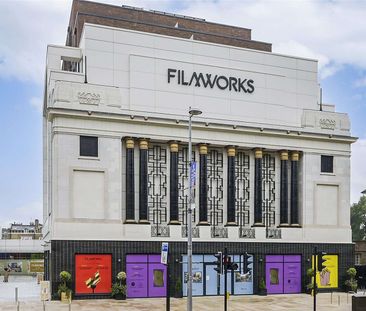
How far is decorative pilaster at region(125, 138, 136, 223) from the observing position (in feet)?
137

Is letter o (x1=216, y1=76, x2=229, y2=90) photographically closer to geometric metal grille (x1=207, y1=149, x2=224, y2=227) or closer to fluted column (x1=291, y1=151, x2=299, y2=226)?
geometric metal grille (x1=207, y1=149, x2=224, y2=227)

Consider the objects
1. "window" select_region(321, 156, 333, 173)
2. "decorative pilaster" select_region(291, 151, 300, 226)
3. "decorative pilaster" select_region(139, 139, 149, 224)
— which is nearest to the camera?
"decorative pilaster" select_region(139, 139, 149, 224)

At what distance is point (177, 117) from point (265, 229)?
11.6m

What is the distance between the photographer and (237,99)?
4625 cm

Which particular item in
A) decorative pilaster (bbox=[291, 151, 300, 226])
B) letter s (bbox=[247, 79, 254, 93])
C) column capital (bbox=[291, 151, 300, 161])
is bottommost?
decorative pilaster (bbox=[291, 151, 300, 226])

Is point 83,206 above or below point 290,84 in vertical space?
below

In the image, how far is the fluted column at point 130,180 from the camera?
4166 cm

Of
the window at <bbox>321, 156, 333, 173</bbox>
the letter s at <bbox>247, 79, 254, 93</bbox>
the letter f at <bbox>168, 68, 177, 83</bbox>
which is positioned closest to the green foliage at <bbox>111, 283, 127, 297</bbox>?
the letter f at <bbox>168, 68, 177, 83</bbox>

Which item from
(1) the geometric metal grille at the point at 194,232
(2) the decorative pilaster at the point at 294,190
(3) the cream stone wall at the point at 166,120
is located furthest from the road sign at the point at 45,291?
(2) the decorative pilaster at the point at 294,190

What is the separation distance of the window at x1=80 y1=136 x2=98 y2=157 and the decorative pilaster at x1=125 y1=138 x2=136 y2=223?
2.43m

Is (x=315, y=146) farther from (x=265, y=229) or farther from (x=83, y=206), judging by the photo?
(x=83, y=206)

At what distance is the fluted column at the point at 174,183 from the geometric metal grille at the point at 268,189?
7826mm

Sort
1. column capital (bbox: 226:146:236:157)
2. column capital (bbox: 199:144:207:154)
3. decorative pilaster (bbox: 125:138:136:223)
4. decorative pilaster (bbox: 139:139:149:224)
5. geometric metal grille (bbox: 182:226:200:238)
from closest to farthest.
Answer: decorative pilaster (bbox: 125:138:136:223), decorative pilaster (bbox: 139:139:149:224), geometric metal grille (bbox: 182:226:200:238), column capital (bbox: 199:144:207:154), column capital (bbox: 226:146:236:157)

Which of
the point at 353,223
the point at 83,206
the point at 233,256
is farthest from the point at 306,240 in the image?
the point at 353,223
